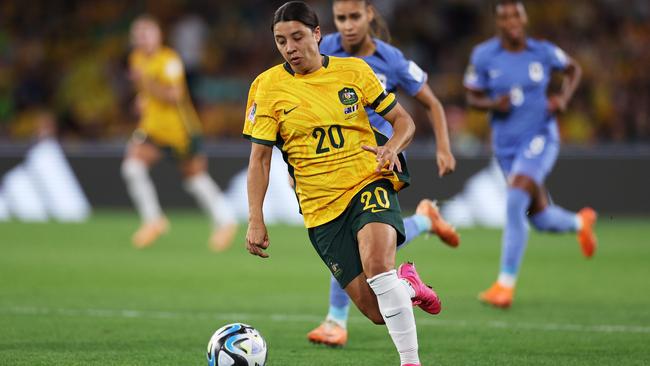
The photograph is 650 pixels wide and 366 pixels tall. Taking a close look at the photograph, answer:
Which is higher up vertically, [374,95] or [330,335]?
[374,95]

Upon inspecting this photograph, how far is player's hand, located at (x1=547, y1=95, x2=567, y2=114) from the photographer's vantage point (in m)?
9.34

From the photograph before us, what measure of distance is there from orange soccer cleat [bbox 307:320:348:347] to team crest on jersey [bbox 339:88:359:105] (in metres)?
1.92

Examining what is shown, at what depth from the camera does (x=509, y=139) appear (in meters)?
9.30

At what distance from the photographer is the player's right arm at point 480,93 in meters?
9.21

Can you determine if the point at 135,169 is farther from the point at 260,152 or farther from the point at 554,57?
the point at 260,152

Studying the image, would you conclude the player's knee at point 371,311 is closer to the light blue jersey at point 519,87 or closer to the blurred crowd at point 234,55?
the light blue jersey at point 519,87

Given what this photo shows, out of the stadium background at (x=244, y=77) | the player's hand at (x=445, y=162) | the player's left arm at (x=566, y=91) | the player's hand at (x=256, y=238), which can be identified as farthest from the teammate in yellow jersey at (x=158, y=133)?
the player's hand at (x=256, y=238)

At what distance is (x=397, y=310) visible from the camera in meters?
5.40

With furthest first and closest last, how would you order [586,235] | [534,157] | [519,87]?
[586,235] → [519,87] → [534,157]

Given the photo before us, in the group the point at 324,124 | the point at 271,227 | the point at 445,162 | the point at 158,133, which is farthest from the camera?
the point at 271,227

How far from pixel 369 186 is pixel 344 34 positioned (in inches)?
66.7

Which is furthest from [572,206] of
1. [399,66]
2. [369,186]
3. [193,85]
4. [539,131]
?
[369,186]

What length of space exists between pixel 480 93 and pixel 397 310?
14.3ft

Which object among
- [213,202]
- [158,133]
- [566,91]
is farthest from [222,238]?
[566,91]
